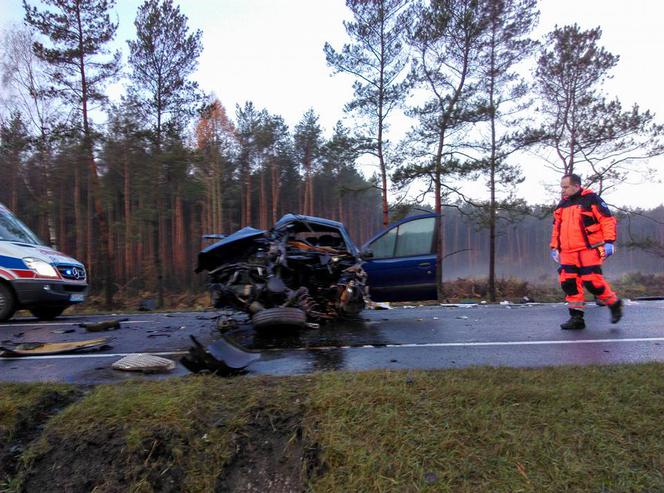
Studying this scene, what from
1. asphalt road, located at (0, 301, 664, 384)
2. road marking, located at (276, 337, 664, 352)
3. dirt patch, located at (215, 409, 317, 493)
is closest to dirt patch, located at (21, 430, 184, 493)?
dirt patch, located at (215, 409, 317, 493)

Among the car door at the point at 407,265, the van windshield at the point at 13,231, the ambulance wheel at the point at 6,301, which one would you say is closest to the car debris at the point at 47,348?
the ambulance wheel at the point at 6,301

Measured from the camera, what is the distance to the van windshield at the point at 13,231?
767cm

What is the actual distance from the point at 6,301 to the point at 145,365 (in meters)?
5.43

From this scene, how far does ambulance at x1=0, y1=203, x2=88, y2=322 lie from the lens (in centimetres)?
731

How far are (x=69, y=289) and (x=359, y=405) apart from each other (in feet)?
24.4

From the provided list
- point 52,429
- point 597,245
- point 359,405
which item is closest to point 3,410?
point 52,429

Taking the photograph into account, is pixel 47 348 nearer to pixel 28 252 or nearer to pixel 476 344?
pixel 28 252

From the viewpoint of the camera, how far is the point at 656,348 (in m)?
4.14

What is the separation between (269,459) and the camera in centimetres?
229

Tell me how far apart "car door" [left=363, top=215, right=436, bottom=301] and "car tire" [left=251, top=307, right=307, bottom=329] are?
8.62 feet

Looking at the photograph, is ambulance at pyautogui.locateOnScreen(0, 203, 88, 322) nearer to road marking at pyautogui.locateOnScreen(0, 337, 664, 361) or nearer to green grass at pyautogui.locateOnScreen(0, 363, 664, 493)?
road marking at pyautogui.locateOnScreen(0, 337, 664, 361)

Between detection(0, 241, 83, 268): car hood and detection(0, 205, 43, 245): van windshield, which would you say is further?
detection(0, 205, 43, 245): van windshield

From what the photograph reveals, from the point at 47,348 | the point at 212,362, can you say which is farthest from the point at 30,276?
the point at 212,362

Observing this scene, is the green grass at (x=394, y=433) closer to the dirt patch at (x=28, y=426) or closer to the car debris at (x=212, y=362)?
the dirt patch at (x=28, y=426)
